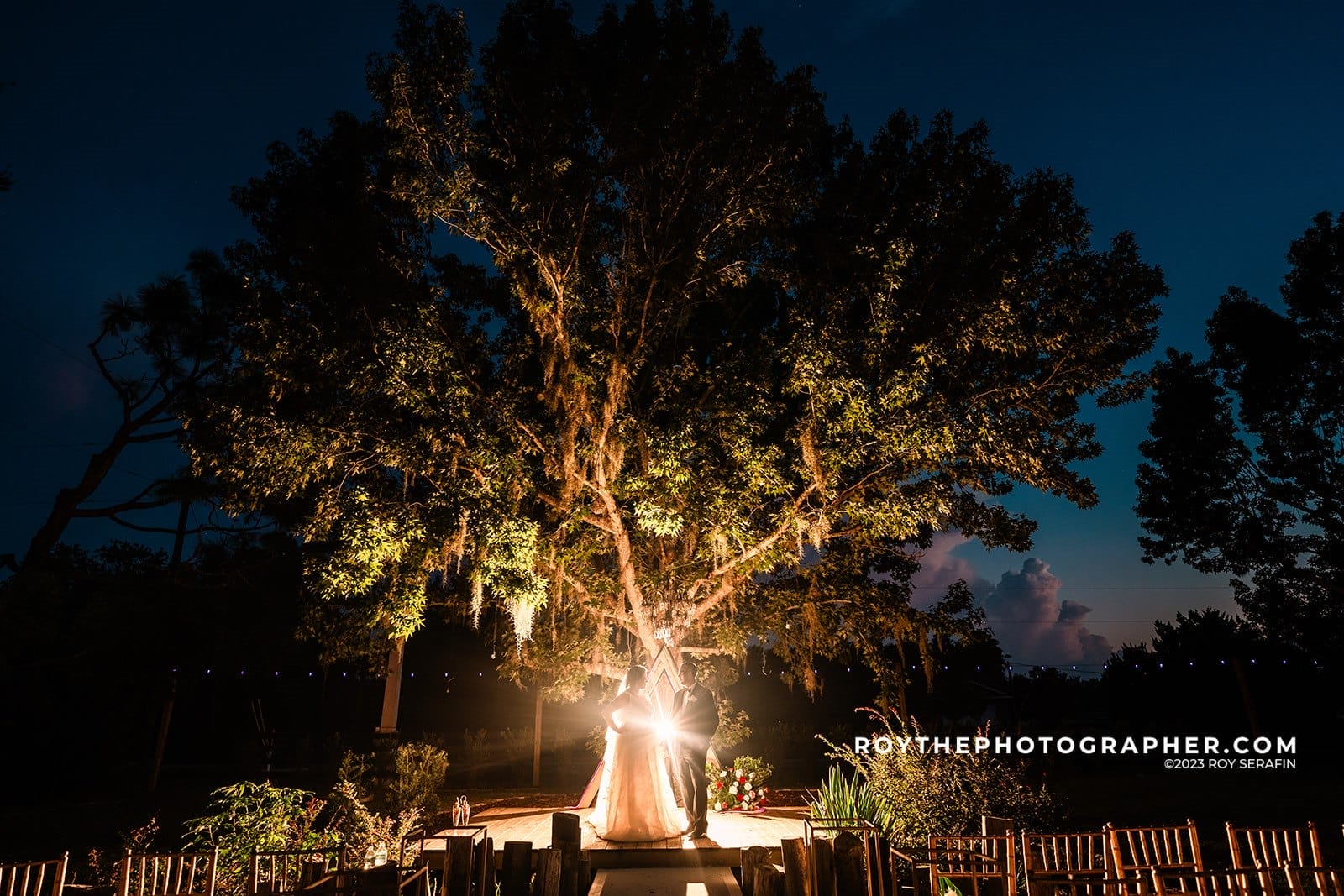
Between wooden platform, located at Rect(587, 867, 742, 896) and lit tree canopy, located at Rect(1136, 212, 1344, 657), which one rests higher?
lit tree canopy, located at Rect(1136, 212, 1344, 657)

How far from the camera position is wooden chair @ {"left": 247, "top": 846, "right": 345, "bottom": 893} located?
14.4ft

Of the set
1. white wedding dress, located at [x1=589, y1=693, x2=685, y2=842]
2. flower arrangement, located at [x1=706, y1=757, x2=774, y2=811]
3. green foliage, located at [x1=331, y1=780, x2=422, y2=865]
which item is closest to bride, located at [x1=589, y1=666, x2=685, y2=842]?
white wedding dress, located at [x1=589, y1=693, x2=685, y2=842]

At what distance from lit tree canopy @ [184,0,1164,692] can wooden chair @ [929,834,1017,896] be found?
174 inches

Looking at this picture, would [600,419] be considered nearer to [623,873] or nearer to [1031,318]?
[623,873]

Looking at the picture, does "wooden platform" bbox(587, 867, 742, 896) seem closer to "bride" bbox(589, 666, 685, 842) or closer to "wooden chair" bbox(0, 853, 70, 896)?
"bride" bbox(589, 666, 685, 842)

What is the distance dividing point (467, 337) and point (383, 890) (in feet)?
25.5

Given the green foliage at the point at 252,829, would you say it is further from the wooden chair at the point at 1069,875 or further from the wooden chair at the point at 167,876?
the wooden chair at the point at 1069,875

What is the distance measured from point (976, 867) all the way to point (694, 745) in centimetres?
388

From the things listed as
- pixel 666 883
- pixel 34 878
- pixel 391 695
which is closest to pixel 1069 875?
pixel 666 883

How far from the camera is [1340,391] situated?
53.0ft

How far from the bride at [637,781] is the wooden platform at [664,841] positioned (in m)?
0.14

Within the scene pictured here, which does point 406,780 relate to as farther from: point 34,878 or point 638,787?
point 34,878

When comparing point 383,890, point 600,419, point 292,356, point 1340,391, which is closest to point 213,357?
point 292,356

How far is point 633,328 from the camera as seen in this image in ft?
34.4
